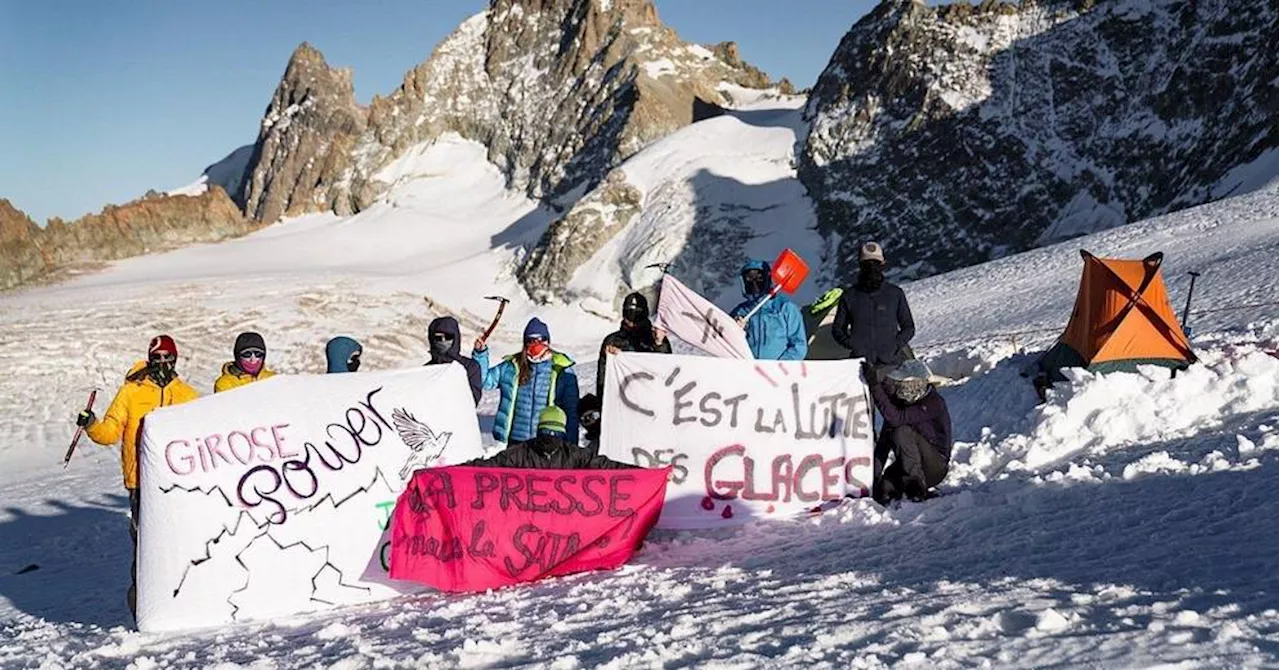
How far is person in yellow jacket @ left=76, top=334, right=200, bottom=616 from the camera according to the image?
656 cm

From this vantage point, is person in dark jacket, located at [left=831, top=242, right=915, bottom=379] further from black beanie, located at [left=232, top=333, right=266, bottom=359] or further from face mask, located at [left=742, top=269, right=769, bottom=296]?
black beanie, located at [left=232, top=333, right=266, bottom=359]

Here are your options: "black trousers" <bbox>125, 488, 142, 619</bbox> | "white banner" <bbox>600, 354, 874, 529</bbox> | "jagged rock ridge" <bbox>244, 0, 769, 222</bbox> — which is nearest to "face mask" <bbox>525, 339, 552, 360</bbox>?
"white banner" <bbox>600, 354, 874, 529</bbox>

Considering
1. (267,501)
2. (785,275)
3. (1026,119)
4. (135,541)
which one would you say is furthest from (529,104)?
(267,501)

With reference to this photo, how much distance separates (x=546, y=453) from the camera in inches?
257

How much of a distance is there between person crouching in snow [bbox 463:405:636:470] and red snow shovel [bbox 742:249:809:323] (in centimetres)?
238

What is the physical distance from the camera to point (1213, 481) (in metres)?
5.86

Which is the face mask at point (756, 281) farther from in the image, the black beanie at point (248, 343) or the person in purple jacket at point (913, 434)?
the black beanie at point (248, 343)

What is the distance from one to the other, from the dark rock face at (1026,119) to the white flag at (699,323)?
107 ft

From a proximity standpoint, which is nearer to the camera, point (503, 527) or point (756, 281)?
point (503, 527)

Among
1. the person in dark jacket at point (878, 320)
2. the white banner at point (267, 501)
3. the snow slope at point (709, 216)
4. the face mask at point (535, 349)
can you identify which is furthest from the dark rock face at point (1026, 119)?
the white banner at point (267, 501)

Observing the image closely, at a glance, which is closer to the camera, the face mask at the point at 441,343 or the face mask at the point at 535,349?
the face mask at the point at 535,349

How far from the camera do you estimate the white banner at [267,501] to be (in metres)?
6.18

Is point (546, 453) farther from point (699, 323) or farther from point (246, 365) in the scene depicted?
point (699, 323)

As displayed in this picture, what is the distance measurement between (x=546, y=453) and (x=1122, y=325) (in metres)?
6.54
